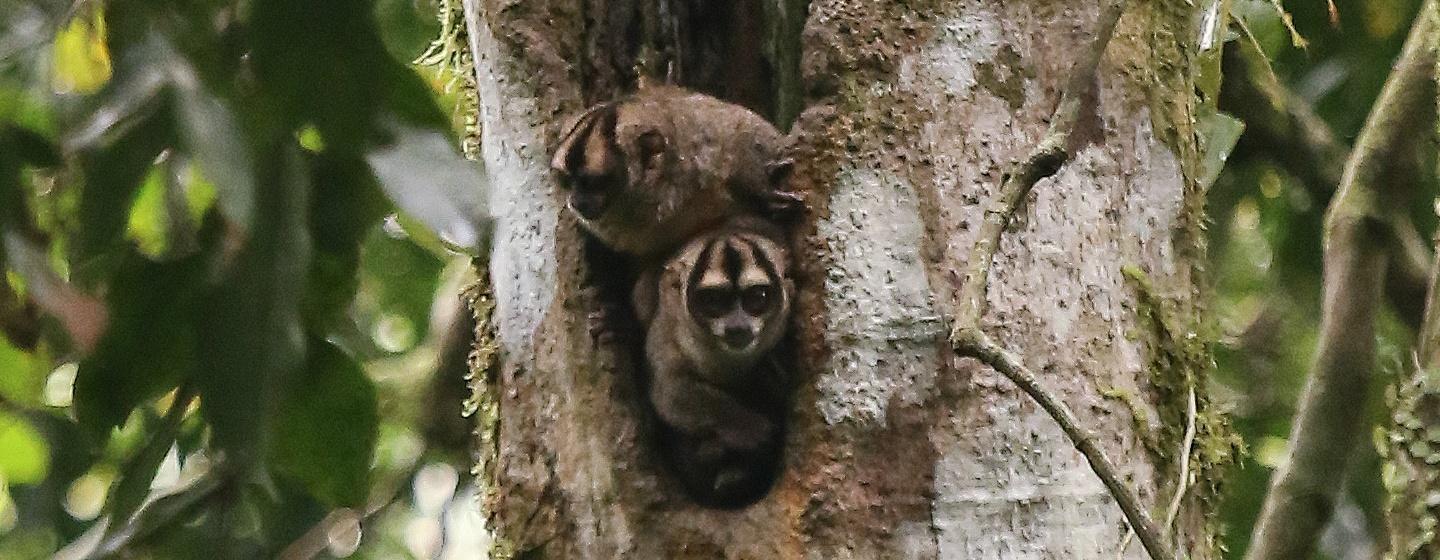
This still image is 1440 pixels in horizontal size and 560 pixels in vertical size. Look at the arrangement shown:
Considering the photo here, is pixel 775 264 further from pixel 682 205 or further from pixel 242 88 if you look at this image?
pixel 242 88

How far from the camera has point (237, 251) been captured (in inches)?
74.9

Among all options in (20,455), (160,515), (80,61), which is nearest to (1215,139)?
(160,515)

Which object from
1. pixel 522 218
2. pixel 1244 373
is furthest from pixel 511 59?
pixel 1244 373

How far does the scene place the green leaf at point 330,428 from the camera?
200cm

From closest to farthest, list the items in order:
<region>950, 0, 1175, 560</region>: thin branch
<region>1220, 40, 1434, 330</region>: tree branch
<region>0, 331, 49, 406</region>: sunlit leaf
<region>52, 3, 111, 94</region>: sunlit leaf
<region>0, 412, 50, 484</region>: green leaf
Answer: <region>950, 0, 1175, 560</region>: thin branch
<region>52, 3, 111, 94</region>: sunlit leaf
<region>0, 331, 49, 406</region>: sunlit leaf
<region>0, 412, 50, 484</region>: green leaf
<region>1220, 40, 1434, 330</region>: tree branch

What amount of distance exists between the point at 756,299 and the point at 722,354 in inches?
6.3

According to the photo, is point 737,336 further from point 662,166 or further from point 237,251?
point 237,251

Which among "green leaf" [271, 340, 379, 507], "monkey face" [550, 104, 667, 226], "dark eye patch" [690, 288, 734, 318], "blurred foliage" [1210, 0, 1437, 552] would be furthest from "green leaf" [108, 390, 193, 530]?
"blurred foliage" [1210, 0, 1437, 552]

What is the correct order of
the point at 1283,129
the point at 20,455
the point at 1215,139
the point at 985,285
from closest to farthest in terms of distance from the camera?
the point at 985,285
the point at 1215,139
the point at 20,455
the point at 1283,129

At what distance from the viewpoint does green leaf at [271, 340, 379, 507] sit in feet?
6.56

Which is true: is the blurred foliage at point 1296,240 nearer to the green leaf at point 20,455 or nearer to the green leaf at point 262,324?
the green leaf at point 262,324

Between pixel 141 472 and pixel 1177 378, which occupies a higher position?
pixel 1177 378

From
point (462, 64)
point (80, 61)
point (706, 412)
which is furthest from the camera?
point (80, 61)

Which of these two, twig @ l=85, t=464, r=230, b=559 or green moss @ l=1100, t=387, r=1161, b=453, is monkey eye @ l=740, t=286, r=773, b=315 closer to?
green moss @ l=1100, t=387, r=1161, b=453
